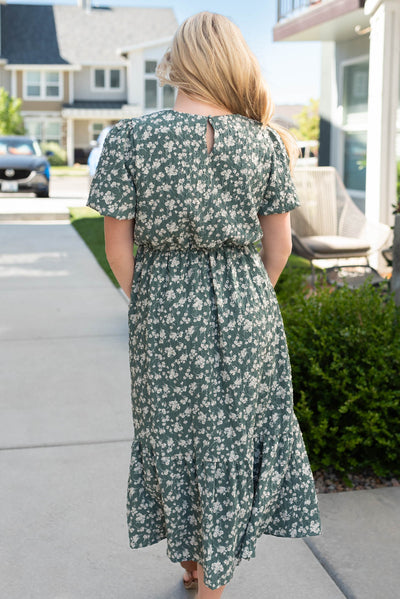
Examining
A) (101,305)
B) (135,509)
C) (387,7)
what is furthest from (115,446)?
(387,7)

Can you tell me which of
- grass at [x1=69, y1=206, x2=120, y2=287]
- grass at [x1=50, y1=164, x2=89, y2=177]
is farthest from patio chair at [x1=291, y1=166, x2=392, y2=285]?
grass at [x1=50, y1=164, x2=89, y2=177]

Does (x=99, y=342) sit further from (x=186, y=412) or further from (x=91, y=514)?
(x=186, y=412)

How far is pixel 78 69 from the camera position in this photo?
135 feet

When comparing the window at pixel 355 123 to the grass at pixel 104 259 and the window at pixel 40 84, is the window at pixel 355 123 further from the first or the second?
the window at pixel 40 84

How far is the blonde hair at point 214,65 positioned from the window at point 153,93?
3845 cm

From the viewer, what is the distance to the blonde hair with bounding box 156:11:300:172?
2238 millimetres

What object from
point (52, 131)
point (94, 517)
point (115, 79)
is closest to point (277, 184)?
point (94, 517)

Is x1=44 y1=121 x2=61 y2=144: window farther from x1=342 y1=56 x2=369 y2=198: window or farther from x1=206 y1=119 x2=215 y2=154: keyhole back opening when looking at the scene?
x1=206 y1=119 x2=215 y2=154: keyhole back opening

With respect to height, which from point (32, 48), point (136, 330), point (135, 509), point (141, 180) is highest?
point (32, 48)

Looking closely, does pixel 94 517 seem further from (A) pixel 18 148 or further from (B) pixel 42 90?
(B) pixel 42 90

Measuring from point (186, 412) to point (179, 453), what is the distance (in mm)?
133

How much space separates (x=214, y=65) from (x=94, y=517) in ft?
6.31

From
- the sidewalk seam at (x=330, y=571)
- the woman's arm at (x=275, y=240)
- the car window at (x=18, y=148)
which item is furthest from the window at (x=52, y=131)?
the woman's arm at (x=275, y=240)

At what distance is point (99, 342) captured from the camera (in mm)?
6078
